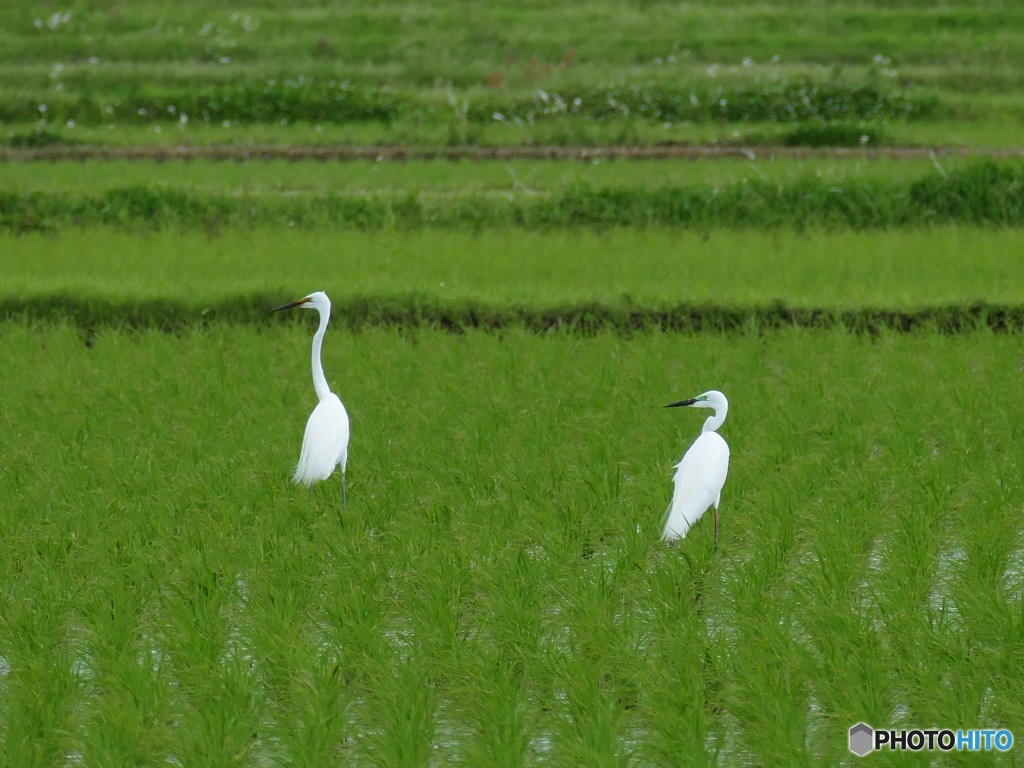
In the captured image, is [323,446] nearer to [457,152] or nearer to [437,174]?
[437,174]

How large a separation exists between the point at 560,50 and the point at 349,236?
12.2 meters

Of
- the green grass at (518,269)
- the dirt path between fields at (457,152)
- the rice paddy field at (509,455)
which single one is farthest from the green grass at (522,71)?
the green grass at (518,269)

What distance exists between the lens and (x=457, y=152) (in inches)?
554

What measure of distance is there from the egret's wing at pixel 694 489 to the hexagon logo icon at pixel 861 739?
3.77 ft

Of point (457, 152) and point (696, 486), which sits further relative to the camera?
point (457, 152)

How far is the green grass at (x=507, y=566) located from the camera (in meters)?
3.21

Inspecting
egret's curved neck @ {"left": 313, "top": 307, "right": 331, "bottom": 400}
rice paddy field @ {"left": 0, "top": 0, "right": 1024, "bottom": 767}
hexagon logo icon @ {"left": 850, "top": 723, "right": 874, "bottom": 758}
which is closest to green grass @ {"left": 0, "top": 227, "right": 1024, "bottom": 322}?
rice paddy field @ {"left": 0, "top": 0, "right": 1024, "bottom": 767}

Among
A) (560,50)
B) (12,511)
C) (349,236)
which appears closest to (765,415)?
(12,511)

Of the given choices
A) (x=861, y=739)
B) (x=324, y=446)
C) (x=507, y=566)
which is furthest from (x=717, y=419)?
(x=861, y=739)

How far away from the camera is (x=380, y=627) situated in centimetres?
382

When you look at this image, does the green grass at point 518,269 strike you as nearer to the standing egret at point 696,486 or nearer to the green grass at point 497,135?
the standing egret at point 696,486

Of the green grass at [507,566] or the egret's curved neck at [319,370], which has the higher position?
the egret's curved neck at [319,370]

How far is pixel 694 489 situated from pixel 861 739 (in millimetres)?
1195

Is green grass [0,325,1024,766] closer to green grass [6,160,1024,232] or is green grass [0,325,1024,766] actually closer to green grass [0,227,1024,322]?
green grass [0,227,1024,322]
